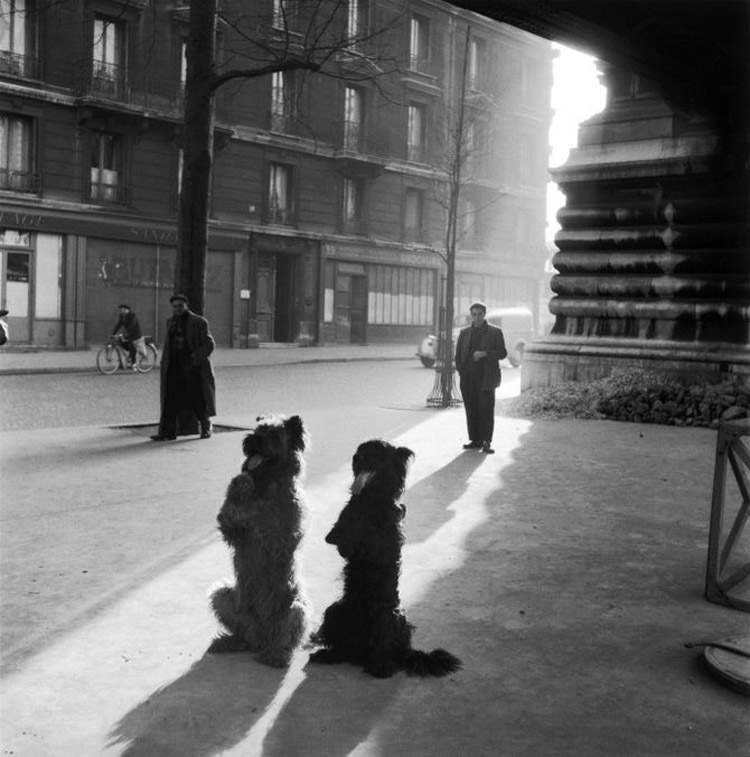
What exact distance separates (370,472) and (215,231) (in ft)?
98.1

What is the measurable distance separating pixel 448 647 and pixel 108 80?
93.6ft

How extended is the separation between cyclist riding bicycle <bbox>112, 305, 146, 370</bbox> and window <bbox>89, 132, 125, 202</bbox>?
807 cm

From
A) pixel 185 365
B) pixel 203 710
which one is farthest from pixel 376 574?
pixel 185 365

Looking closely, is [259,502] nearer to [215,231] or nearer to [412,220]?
[215,231]

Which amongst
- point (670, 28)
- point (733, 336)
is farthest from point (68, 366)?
point (670, 28)

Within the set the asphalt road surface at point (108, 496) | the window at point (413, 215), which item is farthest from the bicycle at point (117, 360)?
the window at point (413, 215)

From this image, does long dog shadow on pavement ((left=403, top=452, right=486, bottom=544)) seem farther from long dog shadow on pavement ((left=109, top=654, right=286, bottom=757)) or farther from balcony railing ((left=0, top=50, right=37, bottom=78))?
balcony railing ((left=0, top=50, right=37, bottom=78))

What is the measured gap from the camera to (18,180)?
27953 millimetres

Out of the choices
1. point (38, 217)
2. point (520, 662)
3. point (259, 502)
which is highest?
point (38, 217)

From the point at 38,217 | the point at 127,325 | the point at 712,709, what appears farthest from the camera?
the point at 38,217

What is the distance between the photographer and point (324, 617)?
4402mm

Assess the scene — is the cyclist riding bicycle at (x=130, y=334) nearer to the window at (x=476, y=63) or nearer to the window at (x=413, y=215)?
the window at (x=413, y=215)

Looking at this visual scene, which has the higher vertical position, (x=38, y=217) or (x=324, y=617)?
(x=38, y=217)

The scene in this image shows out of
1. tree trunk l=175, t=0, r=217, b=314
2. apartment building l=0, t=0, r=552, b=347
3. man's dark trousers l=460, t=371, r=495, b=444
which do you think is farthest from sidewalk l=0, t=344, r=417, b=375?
man's dark trousers l=460, t=371, r=495, b=444
